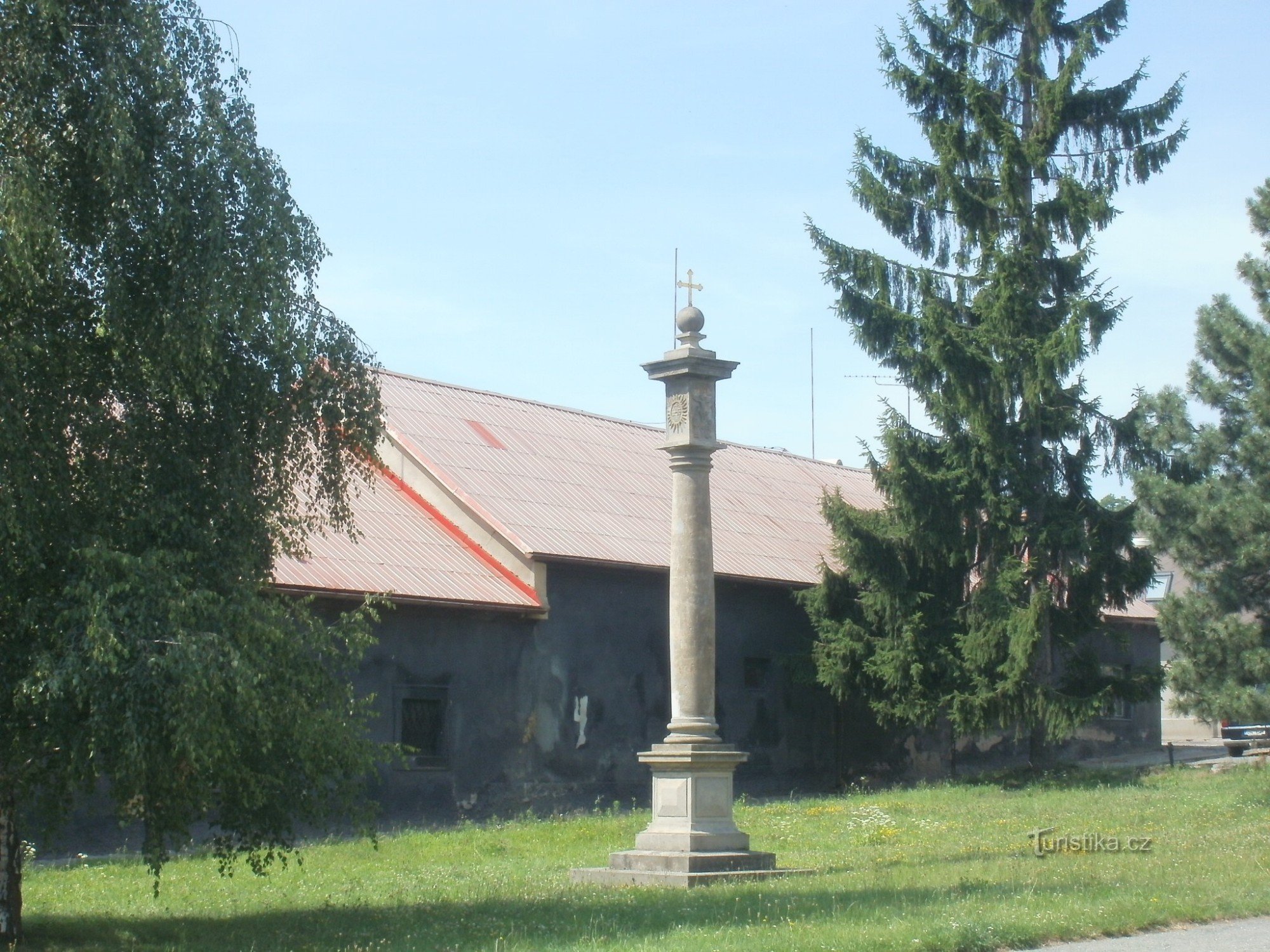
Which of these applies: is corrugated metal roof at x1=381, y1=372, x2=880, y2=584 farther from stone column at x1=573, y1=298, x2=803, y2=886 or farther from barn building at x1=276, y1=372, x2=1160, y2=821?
stone column at x1=573, y1=298, x2=803, y2=886

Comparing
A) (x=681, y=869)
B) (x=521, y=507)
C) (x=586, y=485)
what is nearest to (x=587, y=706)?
(x=521, y=507)

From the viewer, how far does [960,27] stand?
84.7 feet

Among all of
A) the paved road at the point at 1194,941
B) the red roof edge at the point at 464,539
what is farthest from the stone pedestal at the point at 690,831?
the red roof edge at the point at 464,539

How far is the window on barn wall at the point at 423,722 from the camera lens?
21.8 m

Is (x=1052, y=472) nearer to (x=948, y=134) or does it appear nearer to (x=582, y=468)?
(x=948, y=134)

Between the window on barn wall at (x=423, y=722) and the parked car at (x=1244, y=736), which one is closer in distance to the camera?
the window on barn wall at (x=423, y=722)

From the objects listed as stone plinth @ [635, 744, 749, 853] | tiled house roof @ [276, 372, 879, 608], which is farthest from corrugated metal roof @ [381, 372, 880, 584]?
stone plinth @ [635, 744, 749, 853]

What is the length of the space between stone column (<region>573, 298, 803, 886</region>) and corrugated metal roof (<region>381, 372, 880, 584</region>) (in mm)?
8557

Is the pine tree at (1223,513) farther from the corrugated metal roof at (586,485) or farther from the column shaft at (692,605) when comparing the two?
the column shaft at (692,605)

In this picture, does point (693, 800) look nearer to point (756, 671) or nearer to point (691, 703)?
point (691, 703)

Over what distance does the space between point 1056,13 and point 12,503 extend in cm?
2045

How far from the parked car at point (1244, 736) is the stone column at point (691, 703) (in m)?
16.1

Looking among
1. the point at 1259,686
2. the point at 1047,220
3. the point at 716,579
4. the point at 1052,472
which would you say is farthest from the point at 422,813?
the point at 1259,686

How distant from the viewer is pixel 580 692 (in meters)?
24.3
